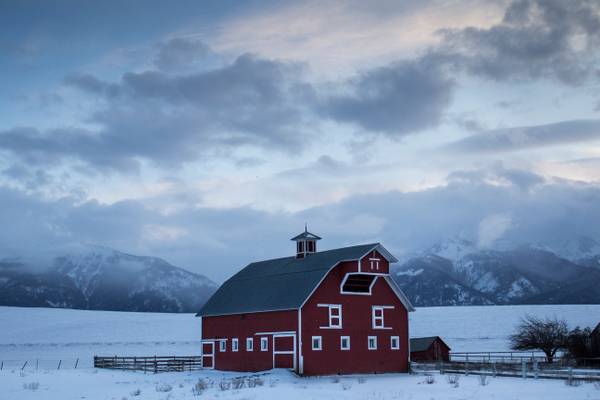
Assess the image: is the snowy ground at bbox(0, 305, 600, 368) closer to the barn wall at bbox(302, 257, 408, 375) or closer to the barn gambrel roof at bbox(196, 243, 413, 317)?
the barn gambrel roof at bbox(196, 243, 413, 317)

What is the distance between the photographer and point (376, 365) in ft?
185

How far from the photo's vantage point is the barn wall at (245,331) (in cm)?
5491

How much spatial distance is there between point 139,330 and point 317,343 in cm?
6685

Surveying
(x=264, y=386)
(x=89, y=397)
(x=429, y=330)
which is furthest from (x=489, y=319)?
(x=89, y=397)

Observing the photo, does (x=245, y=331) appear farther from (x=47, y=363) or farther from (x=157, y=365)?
(x=47, y=363)

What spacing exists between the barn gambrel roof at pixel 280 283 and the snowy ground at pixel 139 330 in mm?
18797

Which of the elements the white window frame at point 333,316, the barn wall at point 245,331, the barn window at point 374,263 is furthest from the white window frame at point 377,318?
the barn wall at point 245,331

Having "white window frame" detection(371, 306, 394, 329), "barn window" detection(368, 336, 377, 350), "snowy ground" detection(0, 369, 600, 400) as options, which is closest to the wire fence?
"snowy ground" detection(0, 369, 600, 400)

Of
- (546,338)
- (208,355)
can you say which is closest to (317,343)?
(208,355)

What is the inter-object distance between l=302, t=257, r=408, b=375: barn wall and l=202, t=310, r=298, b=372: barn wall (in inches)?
66.9

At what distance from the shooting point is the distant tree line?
63250mm

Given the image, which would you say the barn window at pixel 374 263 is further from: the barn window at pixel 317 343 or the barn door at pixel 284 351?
the barn door at pixel 284 351

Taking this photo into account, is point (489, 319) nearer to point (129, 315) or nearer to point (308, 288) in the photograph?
point (129, 315)

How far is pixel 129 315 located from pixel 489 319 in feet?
202
